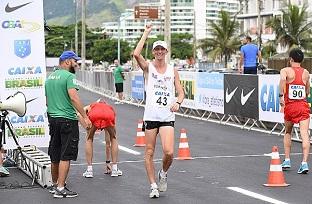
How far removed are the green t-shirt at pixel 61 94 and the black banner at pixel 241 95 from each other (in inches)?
416

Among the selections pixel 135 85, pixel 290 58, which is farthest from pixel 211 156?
pixel 135 85

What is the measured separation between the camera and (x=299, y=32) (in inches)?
2638

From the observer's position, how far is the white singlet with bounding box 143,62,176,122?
33.6 feet

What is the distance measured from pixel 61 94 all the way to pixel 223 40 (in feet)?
257

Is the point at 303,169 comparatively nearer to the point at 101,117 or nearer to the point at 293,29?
the point at 101,117

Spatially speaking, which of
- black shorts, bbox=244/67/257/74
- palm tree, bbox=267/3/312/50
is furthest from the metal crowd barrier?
palm tree, bbox=267/3/312/50

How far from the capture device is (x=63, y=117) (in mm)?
10539

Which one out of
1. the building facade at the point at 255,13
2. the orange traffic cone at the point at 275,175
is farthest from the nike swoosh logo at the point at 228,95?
the building facade at the point at 255,13

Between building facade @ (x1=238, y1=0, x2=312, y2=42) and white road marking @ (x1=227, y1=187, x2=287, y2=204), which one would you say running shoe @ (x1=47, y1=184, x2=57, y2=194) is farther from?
building facade @ (x1=238, y1=0, x2=312, y2=42)

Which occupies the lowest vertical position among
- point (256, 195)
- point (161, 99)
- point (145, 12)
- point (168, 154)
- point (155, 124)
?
point (256, 195)

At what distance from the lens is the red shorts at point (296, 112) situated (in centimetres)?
1258

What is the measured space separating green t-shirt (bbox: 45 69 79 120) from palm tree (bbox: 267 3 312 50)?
56.6 metres

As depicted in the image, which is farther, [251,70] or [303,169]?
[251,70]

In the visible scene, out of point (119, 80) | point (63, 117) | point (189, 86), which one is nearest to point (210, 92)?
point (189, 86)
